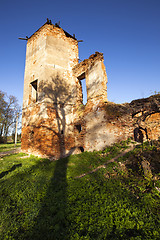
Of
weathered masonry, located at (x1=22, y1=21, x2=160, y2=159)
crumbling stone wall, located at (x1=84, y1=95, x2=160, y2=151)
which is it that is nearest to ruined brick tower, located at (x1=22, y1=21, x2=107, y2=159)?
weathered masonry, located at (x1=22, y1=21, x2=160, y2=159)

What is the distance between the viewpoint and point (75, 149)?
28.7 ft

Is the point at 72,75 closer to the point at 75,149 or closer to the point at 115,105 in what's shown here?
the point at 115,105

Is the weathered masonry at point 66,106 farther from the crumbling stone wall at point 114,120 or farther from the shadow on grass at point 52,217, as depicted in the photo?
the shadow on grass at point 52,217

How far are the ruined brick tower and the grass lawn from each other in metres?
3.38

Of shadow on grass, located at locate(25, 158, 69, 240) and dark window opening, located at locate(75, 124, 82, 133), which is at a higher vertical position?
dark window opening, located at locate(75, 124, 82, 133)

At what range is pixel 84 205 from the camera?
2984 mm

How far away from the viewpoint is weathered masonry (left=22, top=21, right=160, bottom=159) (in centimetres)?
705

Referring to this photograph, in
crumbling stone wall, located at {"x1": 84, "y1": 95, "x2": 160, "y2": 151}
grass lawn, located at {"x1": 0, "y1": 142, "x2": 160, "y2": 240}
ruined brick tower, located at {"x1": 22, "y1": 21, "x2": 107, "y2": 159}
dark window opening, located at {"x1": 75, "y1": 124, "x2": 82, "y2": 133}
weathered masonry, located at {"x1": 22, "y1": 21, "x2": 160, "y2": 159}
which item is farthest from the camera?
dark window opening, located at {"x1": 75, "y1": 124, "x2": 82, "y2": 133}

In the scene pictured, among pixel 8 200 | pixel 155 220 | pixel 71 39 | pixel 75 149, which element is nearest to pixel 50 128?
pixel 75 149

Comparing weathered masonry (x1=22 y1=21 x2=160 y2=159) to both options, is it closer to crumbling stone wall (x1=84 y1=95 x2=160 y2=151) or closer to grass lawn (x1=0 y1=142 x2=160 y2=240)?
crumbling stone wall (x1=84 y1=95 x2=160 y2=151)

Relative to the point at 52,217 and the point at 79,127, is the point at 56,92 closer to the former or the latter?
the point at 79,127

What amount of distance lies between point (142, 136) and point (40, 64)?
418 inches

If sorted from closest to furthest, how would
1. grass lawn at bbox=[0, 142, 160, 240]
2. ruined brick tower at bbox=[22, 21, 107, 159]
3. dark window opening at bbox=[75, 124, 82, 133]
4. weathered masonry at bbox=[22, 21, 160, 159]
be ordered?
grass lawn at bbox=[0, 142, 160, 240]
weathered masonry at bbox=[22, 21, 160, 159]
ruined brick tower at bbox=[22, 21, 107, 159]
dark window opening at bbox=[75, 124, 82, 133]

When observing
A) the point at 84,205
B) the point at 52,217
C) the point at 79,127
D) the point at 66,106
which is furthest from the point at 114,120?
the point at 52,217
